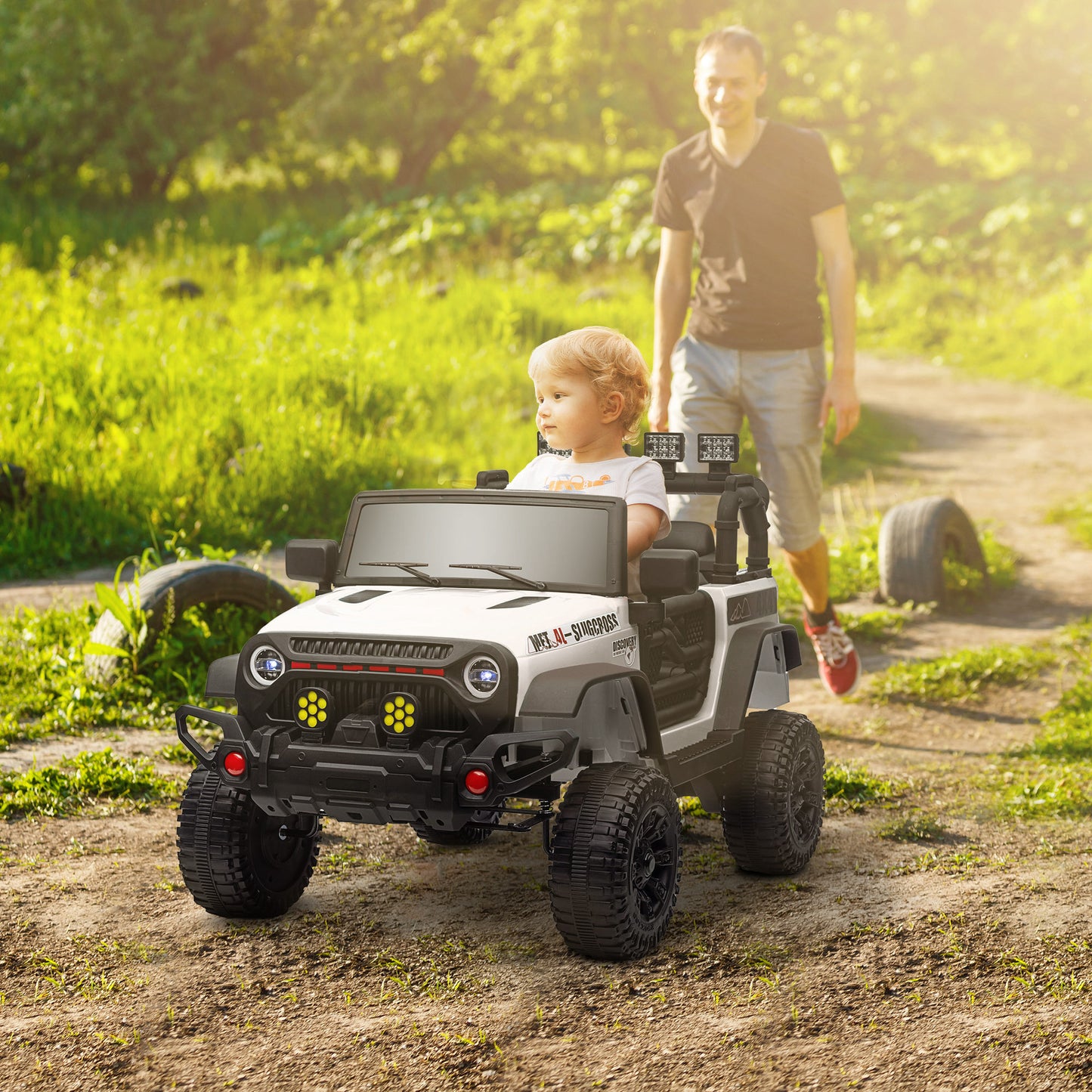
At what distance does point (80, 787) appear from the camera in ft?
16.2

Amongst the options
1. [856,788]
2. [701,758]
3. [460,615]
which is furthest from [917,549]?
[460,615]

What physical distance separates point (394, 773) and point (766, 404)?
10.4 ft

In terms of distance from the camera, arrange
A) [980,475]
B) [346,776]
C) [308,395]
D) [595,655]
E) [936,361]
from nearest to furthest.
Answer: [346,776] < [595,655] < [308,395] < [980,475] < [936,361]

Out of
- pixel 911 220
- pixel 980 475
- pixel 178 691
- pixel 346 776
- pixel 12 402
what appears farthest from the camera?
pixel 911 220

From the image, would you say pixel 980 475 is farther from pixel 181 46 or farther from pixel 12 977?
pixel 181 46

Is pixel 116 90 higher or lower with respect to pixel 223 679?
higher

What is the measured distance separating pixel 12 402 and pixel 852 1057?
8201mm

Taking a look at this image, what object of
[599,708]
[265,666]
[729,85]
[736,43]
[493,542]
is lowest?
[599,708]

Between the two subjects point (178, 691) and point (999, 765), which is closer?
point (999, 765)

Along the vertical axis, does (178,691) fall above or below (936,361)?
below

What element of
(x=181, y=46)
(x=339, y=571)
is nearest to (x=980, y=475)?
(x=339, y=571)

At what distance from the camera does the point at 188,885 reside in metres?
3.63

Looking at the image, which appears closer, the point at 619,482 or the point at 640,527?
the point at 640,527

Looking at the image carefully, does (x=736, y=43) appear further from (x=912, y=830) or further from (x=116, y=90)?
(x=116, y=90)
